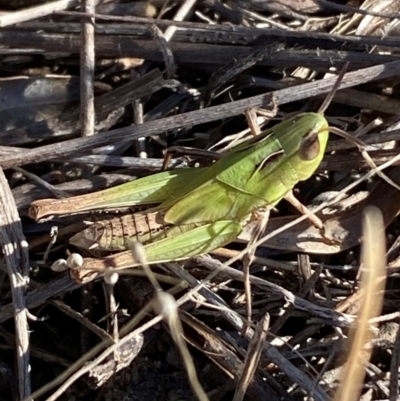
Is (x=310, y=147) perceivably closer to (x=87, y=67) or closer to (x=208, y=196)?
(x=208, y=196)

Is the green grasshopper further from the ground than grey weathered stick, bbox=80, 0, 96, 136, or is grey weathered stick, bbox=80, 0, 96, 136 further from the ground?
grey weathered stick, bbox=80, 0, 96, 136

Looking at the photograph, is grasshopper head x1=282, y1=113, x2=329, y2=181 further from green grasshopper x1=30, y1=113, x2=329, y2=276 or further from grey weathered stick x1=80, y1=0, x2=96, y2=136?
grey weathered stick x1=80, y1=0, x2=96, y2=136

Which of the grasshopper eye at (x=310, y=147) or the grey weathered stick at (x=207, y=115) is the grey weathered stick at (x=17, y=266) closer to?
the grey weathered stick at (x=207, y=115)

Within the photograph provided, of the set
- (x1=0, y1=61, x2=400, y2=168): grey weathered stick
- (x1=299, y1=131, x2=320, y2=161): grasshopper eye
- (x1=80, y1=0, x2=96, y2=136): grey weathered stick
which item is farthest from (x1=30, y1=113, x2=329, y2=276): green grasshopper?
(x1=80, y1=0, x2=96, y2=136): grey weathered stick

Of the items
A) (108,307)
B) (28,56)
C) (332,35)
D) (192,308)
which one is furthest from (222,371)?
(28,56)

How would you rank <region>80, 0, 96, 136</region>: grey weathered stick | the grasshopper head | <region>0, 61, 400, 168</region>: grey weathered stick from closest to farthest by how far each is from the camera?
1. the grasshopper head
2. <region>0, 61, 400, 168</region>: grey weathered stick
3. <region>80, 0, 96, 136</region>: grey weathered stick

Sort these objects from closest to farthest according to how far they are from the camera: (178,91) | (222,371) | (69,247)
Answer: (222,371) → (69,247) → (178,91)

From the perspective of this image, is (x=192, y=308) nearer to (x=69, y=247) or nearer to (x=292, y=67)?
(x=69, y=247)
